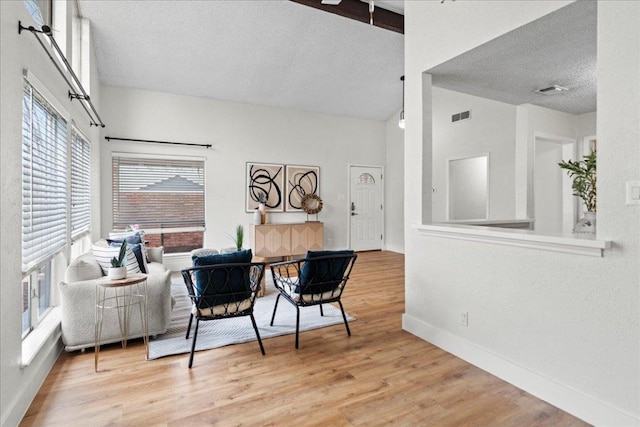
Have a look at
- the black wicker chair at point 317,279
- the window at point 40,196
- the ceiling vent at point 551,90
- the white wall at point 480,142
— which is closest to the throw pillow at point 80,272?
the window at point 40,196

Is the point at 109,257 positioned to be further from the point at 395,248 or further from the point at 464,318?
the point at 395,248

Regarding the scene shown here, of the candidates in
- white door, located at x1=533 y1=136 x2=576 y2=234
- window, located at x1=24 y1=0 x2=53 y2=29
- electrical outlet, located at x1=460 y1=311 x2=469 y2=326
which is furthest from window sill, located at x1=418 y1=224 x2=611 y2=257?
window, located at x1=24 y1=0 x2=53 y2=29

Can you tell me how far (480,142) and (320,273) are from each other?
165 inches

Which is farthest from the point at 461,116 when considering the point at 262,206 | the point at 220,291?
the point at 220,291

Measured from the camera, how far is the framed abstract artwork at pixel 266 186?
20.6ft

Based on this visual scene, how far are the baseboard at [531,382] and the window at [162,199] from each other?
4.32 metres

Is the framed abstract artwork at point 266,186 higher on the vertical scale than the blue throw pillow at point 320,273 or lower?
higher

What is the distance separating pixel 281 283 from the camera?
303 cm

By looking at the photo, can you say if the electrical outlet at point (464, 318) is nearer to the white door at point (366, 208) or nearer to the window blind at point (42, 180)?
the window blind at point (42, 180)

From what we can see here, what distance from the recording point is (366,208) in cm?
753

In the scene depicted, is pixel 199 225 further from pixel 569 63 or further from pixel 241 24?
pixel 569 63

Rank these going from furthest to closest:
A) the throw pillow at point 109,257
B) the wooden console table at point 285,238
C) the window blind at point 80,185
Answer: the wooden console table at point 285,238
the window blind at point 80,185
the throw pillow at point 109,257

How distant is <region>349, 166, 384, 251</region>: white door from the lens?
738cm

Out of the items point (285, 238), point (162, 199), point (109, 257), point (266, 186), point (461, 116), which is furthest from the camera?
point (266, 186)
